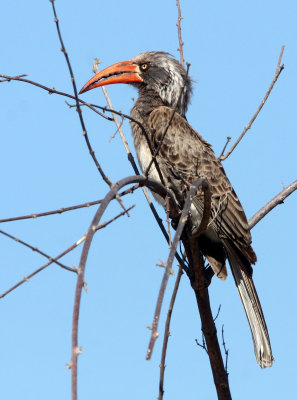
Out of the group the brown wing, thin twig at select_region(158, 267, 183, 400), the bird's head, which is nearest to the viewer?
thin twig at select_region(158, 267, 183, 400)

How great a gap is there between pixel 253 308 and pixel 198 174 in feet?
3.52

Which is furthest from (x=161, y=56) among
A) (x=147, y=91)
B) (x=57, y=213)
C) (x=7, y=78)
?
(x=57, y=213)

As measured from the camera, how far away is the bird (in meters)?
4.97

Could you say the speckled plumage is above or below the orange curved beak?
below

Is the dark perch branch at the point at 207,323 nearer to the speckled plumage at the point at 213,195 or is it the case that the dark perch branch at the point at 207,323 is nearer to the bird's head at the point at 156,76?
the speckled plumage at the point at 213,195

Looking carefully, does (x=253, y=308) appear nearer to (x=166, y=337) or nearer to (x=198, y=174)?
(x=198, y=174)

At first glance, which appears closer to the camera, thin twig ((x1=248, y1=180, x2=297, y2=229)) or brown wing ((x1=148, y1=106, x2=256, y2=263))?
thin twig ((x1=248, y1=180, x2=297, y2=229))

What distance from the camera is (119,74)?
20.7 feet

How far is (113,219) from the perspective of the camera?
2.79 m

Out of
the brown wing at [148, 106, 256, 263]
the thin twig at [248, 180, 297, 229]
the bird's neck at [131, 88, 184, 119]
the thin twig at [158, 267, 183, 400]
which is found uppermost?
the bird's neck at [131, 88, 184, 119]

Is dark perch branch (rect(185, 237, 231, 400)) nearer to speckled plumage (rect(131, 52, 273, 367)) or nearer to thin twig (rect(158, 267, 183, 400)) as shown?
Result: thin twig (rect(158, 267, 183, 400))

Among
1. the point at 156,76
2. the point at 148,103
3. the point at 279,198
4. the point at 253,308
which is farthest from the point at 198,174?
the point at 156,76

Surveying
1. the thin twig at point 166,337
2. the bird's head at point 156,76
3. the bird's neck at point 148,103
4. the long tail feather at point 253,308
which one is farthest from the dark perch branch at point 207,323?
the bird's head at point 156,76

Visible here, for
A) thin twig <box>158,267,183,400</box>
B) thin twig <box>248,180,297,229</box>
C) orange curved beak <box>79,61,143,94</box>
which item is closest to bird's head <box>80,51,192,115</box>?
orange curved beak <box>79,61,143,94</box>
